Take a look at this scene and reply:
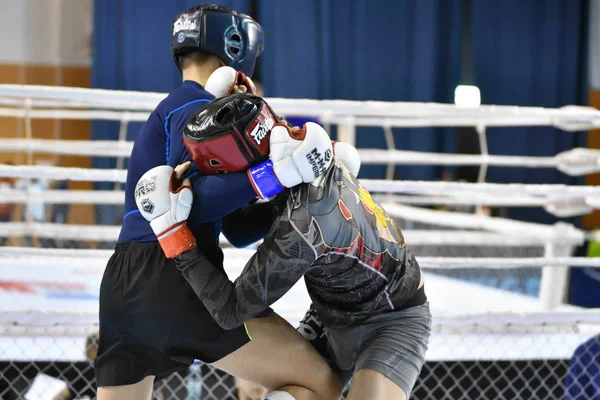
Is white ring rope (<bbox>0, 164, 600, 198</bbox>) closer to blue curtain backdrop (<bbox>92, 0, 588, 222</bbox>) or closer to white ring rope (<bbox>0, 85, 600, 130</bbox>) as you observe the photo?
white ring rope (<bbox>0, 85, 600, 130</bbox>)

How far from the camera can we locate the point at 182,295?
1400 mm

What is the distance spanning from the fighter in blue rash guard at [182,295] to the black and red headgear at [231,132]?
0.10 ft

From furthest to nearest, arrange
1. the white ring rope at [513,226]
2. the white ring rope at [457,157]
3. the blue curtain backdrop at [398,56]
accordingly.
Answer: the blue curtain backdrop at [398,56] → the white ring rope at [513,226] → the white ring rope at [457,157]

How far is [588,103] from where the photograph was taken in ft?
29.3

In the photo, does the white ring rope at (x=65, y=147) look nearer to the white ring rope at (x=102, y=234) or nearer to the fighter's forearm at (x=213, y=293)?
the white ring rope at (x=102, y=234)

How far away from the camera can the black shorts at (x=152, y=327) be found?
4.55 feet

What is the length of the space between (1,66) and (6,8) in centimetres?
60

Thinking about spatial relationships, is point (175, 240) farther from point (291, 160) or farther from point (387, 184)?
point (387, 184)

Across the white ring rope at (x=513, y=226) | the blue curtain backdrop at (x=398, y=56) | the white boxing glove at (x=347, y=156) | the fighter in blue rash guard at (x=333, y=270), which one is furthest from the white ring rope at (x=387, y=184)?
the blue curtain backdrop at (x=398, y=56)

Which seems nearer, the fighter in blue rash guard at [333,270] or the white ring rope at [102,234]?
the fighter in blue rash guard at [333,270]

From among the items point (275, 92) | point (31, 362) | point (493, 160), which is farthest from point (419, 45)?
point (31, 362)

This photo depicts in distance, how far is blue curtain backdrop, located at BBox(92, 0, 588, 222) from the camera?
766cm

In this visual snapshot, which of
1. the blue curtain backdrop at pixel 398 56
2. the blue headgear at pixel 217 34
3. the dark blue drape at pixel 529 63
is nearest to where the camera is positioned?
the blue headgear at pixel 217 34

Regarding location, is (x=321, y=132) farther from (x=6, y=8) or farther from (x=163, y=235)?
(x=6, y=8)
